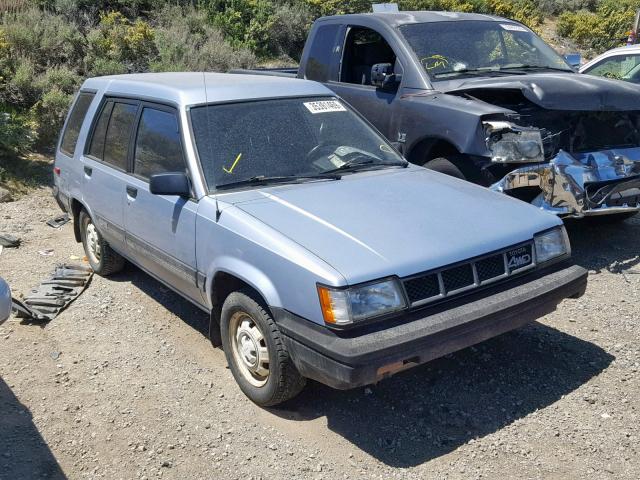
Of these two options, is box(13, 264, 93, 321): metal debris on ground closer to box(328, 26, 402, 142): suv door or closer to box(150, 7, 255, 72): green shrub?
box(328, 26, 402, 142): suv door

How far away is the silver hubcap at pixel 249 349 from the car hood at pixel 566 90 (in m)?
3.04

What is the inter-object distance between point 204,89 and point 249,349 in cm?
182

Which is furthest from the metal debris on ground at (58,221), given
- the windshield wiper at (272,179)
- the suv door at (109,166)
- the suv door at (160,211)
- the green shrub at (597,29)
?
the green shrub at (597,29)

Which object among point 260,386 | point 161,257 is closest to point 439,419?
point 260,386

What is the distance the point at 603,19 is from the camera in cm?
2052

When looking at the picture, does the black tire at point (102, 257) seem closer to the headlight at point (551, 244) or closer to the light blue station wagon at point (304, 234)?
the light blue station wagon at point (304, 234)

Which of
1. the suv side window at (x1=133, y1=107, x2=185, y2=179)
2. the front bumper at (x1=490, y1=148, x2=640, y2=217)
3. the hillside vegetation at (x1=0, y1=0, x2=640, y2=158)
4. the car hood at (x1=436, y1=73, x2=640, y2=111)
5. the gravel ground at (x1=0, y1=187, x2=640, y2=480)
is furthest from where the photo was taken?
the hillside vegetation at (x1=0, y1=0, x2=640, y2=158)

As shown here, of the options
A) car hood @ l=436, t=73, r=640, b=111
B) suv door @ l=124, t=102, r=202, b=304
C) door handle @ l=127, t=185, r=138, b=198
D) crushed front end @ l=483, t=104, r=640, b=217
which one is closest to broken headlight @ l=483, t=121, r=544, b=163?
crushed front end @ l=483, t=104, r=640, b=217

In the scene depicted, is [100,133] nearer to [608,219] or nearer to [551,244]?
[551,244]

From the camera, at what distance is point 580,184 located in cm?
531

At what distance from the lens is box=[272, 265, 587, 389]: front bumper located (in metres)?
3.19

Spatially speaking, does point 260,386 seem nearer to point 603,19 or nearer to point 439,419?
point 439,419

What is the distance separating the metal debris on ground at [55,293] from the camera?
202 inches

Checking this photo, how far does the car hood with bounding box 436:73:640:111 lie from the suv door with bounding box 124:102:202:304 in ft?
8.76
